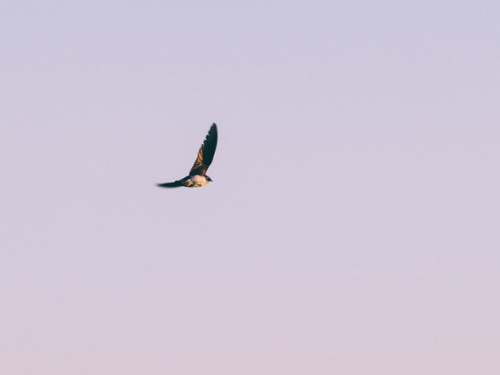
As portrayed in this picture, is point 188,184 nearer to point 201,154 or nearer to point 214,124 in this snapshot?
point 201,154

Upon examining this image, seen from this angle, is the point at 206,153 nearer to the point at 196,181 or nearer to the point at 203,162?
the point at 203,162

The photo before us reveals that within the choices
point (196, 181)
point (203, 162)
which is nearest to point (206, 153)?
point (203, 162)

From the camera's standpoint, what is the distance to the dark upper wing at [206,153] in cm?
2239

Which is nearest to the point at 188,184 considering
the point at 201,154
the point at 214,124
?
the point at 201,154

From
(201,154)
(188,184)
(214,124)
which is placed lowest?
(188,184)

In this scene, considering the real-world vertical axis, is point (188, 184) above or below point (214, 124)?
below

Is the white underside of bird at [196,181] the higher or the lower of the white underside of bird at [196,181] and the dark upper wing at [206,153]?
the lower

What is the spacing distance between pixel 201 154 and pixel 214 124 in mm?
1831

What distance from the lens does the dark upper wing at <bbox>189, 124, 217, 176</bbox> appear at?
22.4m

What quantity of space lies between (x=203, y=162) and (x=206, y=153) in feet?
1.76

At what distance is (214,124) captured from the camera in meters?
22.6

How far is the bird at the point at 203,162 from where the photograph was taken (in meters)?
22.4

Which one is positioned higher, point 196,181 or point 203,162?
point 203,162

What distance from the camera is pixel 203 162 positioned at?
22625mm
